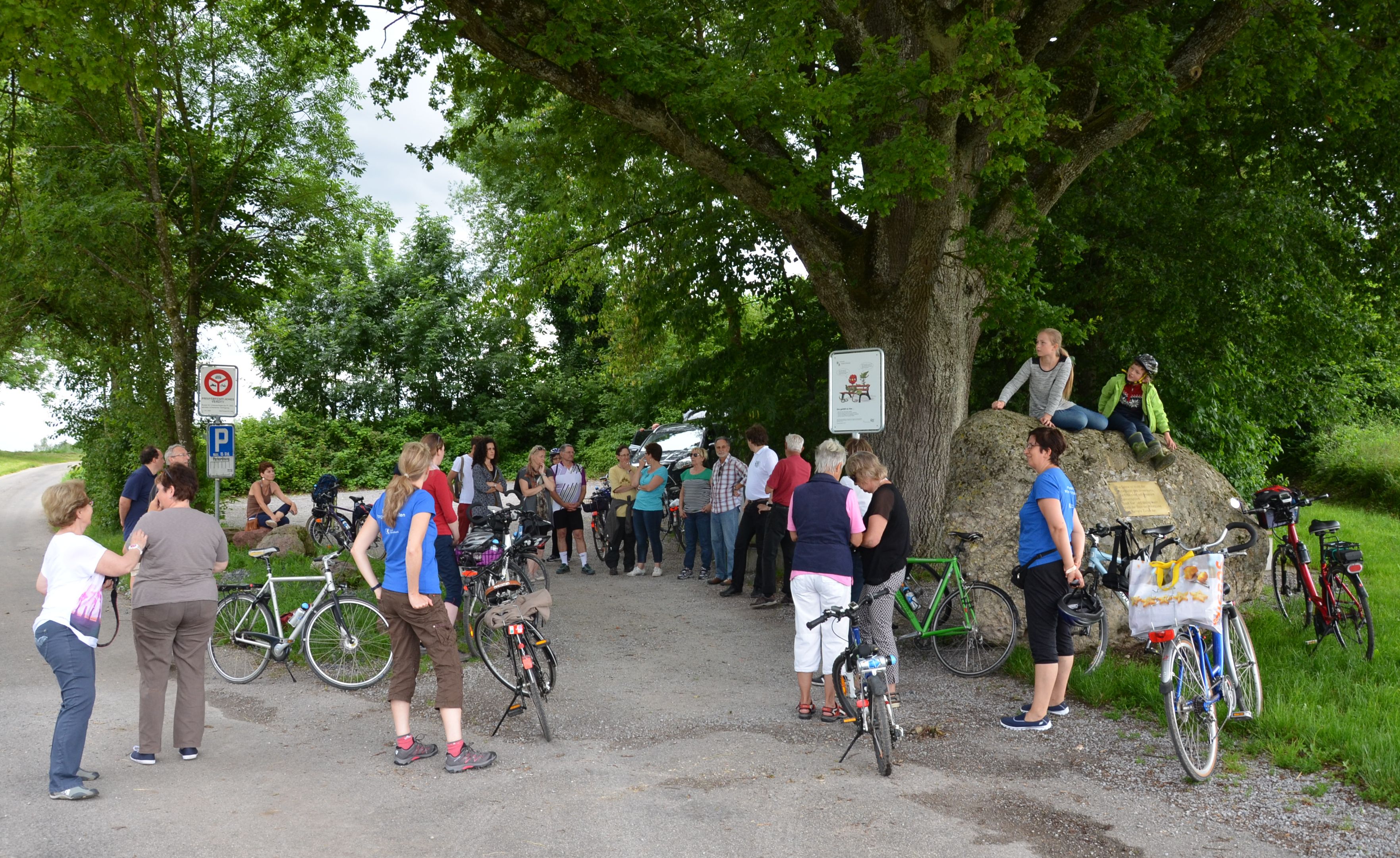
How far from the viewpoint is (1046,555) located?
6668mm

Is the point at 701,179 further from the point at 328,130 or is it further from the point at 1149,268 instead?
the point at 328,130

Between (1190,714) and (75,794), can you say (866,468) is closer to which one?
(1190,714)

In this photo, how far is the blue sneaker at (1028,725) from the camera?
6746mm

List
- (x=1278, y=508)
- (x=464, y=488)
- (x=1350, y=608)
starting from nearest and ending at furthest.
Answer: (x=1350, y=608) < (x=1278, y=508) < (x=464, y=488)

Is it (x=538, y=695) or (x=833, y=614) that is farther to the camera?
(x=538, y=695)

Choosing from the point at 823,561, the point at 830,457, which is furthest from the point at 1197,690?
the point at 830,457

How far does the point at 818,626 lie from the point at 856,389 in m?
4.07

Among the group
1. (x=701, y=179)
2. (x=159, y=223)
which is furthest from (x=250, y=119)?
(x=701, y=179)

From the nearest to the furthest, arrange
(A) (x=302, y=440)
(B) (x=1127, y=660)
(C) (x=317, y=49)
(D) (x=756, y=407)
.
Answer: (B) (x=1127, y=660), (D) (x=756, y=407), (C) (x=317, y=49), (A) (x=302, y=440)

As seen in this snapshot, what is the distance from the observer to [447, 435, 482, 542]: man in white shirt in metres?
11.1

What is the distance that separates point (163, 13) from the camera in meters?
16.7

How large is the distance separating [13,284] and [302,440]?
1288 centimetres

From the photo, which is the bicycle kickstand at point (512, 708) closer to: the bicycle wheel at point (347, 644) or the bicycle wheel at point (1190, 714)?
the bicycle wheel at point (347, 644)

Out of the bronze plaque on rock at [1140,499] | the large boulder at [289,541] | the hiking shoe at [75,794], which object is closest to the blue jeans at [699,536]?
the bronze plaque on rock at [1140,499]
